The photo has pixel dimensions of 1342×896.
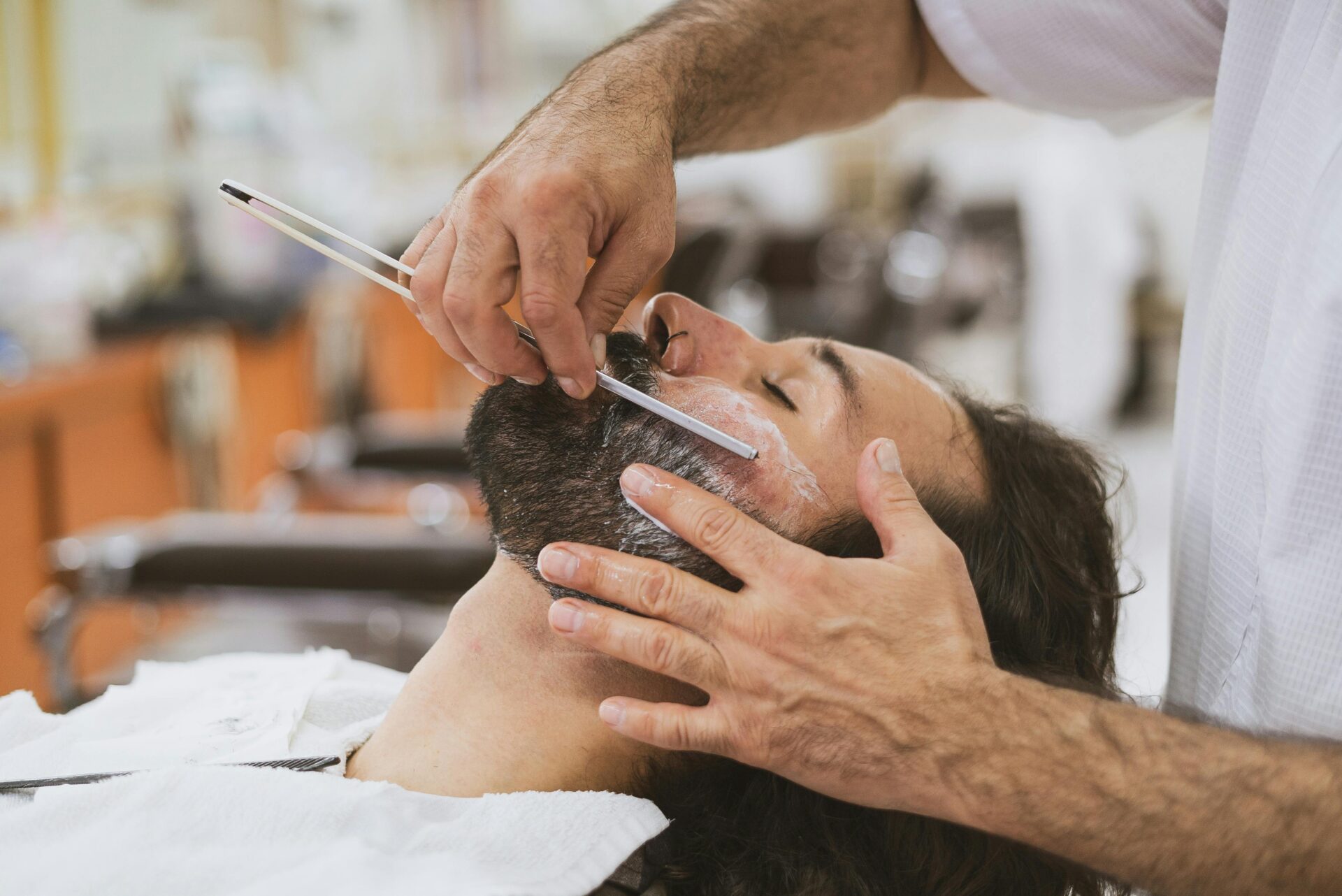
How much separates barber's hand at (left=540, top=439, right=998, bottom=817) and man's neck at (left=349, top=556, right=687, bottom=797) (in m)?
0.22

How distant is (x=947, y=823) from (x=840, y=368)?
0.54 m

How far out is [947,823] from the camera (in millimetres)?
1237

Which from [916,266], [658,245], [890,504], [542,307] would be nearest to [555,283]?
[542,307]

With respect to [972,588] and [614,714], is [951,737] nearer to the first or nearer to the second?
[972,588]

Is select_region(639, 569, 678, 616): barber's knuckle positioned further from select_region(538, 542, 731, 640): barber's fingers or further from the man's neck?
the man's neck

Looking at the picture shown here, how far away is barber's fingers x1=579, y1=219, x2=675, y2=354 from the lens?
3.87ft

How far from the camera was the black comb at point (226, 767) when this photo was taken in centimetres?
120

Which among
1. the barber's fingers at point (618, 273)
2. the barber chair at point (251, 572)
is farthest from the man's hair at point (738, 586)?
the barber chair at point (251, 572)

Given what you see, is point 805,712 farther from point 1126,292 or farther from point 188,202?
point 1126,292

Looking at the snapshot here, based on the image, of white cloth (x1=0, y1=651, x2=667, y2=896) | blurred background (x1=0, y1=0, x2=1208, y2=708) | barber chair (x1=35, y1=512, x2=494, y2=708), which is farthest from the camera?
blurred background (x1=0, y1=0, x2=1208, y2=708)

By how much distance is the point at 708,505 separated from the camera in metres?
1.05

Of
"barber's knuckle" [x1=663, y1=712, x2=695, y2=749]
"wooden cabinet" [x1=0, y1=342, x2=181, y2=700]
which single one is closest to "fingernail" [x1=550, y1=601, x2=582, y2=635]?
"barber's knuckle" [x1=663, y1=712, x2=695, y2=749]

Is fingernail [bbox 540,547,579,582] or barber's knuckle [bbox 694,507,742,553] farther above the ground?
barber's knuckle [bbox 694,507,742,553]

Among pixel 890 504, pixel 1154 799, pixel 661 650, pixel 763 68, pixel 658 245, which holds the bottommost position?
pixel 1154 799
